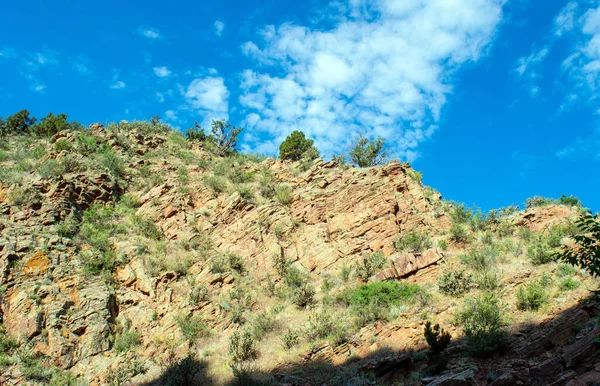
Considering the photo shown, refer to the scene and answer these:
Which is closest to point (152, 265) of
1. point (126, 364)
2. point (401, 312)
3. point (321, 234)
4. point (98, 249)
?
point (98, 249)

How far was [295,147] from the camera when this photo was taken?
111 feet

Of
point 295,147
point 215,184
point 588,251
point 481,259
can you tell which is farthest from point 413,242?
point 295,147

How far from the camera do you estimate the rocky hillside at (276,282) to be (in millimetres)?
10781

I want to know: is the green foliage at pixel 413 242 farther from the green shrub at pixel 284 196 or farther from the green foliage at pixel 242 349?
the green foliage at pixel 242 349

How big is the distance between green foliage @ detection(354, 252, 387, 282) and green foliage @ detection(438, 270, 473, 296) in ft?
10.0

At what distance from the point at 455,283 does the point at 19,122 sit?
4055 cm

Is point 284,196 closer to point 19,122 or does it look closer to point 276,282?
point 276,282

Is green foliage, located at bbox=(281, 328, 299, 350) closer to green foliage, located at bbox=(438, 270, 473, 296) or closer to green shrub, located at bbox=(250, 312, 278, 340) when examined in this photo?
green shrub, located at bbox=(250, 312, 278, 340)

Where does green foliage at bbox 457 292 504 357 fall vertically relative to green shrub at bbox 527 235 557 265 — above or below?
below

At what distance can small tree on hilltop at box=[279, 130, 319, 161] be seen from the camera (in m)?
33.4

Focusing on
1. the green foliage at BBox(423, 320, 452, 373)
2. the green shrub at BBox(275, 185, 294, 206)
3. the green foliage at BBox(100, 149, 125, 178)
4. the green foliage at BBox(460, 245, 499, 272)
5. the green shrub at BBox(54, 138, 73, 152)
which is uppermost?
the green shrub at BBox(54, 138, 73, 152)

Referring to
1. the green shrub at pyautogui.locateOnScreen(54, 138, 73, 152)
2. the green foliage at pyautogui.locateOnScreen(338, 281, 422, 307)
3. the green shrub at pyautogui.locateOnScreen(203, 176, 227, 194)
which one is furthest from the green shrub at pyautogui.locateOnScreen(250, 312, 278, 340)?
the green shrub at pyautogui.locateOnScreen(54, 138, 73, 152)

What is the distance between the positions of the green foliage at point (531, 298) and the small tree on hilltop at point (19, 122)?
40.7 meters

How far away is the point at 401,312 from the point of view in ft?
44.8
